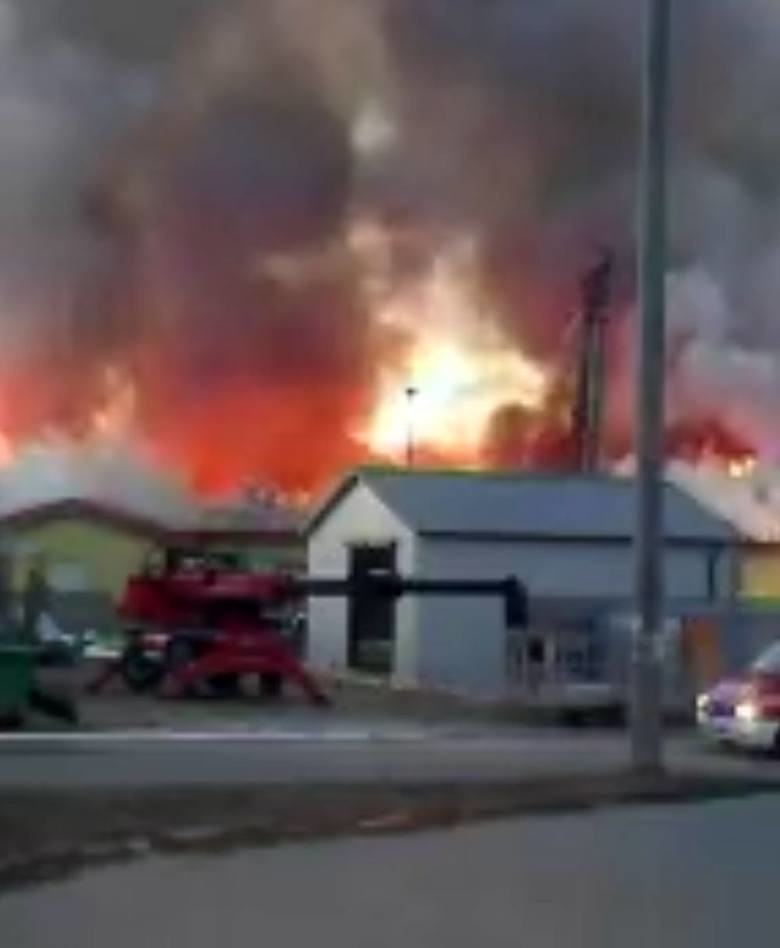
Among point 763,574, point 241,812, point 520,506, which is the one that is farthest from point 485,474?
point 241,812

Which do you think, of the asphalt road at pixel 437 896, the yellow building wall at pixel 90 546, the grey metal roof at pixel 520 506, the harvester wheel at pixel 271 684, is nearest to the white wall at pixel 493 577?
the grey metal roof at pixel 520 506

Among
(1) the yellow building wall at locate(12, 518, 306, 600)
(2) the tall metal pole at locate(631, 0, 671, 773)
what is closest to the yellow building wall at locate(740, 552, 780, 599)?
(1) the yellow building wall at locate(12, 518, 306, 600)

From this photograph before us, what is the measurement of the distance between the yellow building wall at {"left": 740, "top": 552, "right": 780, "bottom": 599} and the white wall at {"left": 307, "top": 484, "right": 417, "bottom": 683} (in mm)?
16679

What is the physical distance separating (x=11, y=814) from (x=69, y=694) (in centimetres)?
1568

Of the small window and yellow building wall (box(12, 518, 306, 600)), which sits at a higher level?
yellow building wall (box(12, 518, 306, 600))

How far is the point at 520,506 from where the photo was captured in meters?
49.8

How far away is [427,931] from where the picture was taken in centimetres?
1203

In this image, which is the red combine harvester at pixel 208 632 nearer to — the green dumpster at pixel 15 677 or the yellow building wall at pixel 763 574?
the green dumpster at pixel 15 677

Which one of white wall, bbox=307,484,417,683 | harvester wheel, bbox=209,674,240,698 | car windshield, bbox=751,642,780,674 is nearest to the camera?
car windshield, bbox=751,642,780,674

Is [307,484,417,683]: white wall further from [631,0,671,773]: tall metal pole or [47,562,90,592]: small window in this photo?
[631,0,671,773]: tall metal pole

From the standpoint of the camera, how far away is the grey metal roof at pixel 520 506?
49094 mm

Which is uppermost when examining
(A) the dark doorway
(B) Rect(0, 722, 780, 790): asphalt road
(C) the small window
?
(C) the small window

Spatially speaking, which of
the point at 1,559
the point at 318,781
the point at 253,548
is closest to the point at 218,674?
the point at 1,559

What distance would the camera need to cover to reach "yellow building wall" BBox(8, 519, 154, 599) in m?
74.0
